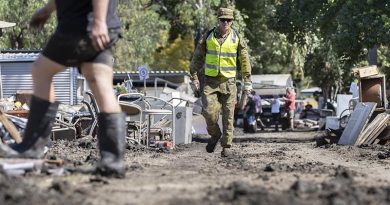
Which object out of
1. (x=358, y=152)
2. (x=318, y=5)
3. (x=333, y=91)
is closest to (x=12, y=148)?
(x=358, y=152)

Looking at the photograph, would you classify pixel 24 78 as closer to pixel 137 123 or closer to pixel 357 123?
pixel 137 123

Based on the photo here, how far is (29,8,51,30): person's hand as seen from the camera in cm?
713

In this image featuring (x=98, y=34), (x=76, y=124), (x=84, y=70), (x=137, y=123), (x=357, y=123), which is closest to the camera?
(x=98, y=34)

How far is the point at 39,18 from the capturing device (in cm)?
719

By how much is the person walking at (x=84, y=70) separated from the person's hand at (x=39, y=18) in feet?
1.07

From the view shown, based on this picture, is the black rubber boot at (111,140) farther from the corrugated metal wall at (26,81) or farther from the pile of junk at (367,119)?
the corrugated metal wall at (26,81)

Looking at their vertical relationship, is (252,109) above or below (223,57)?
below

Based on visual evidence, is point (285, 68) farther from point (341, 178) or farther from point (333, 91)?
point (341, 178)

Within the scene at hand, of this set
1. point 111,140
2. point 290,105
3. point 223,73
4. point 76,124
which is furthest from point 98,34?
point 290,105

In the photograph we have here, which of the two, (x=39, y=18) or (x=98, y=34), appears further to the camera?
(x=39, y=18)

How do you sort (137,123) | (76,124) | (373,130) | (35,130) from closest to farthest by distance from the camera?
(35,130) → (137,123) → (76,124) → (373,130)

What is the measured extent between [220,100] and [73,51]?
18.4 ft

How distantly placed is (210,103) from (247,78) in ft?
2.19

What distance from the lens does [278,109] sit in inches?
1411
